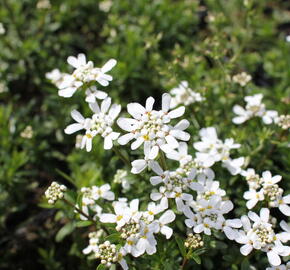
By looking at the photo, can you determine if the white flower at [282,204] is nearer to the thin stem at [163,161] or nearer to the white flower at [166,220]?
the white flower at [166,220]

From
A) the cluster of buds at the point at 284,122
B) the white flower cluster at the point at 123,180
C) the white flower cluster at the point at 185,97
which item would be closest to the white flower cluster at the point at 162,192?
the white flower cluster at the point at 123,180

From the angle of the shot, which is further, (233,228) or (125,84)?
(125,84)

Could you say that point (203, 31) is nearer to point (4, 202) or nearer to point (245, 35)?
point (245, 35)

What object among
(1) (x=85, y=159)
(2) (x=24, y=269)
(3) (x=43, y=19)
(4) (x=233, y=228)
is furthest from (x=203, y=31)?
(2) (x=24, y=269)

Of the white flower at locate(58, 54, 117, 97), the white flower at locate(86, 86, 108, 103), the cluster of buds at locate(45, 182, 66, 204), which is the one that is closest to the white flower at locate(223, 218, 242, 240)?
the cluster of buds at locate(45, 182, 66, 204)

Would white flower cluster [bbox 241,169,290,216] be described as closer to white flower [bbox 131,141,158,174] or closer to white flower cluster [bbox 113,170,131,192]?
white flower [bbox 131,141,158,174]
